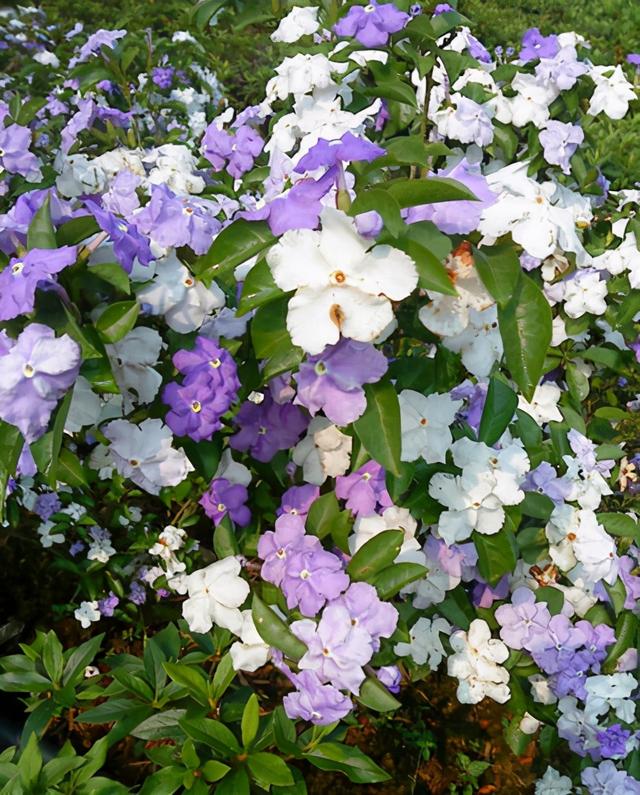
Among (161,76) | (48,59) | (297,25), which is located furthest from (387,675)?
(48,59)

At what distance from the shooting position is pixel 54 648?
61.1 inches

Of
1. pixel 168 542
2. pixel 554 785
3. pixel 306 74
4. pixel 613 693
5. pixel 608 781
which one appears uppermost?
pixel 306 74

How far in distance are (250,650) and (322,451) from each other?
364 mm

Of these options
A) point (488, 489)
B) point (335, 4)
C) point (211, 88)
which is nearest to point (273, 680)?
point (488, 489)

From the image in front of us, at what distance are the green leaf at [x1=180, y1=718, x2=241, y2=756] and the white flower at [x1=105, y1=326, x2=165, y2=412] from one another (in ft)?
1.73

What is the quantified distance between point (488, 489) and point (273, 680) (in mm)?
1088

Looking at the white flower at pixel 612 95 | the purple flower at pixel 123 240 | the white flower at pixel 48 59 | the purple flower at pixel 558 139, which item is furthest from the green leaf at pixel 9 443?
the white flower at pixel 48 59

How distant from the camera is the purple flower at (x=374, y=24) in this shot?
1.56 m

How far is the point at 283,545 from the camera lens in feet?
4.36

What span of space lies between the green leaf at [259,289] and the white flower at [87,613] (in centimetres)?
132

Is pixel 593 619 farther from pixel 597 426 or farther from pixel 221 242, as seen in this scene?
pixel 221 242

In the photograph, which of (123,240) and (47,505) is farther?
(47,505)

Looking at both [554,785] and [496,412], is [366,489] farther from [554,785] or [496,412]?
[554,785]

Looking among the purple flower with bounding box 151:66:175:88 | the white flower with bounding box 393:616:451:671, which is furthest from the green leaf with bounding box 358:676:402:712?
the purple flower with bounding box 151:66:175:88
